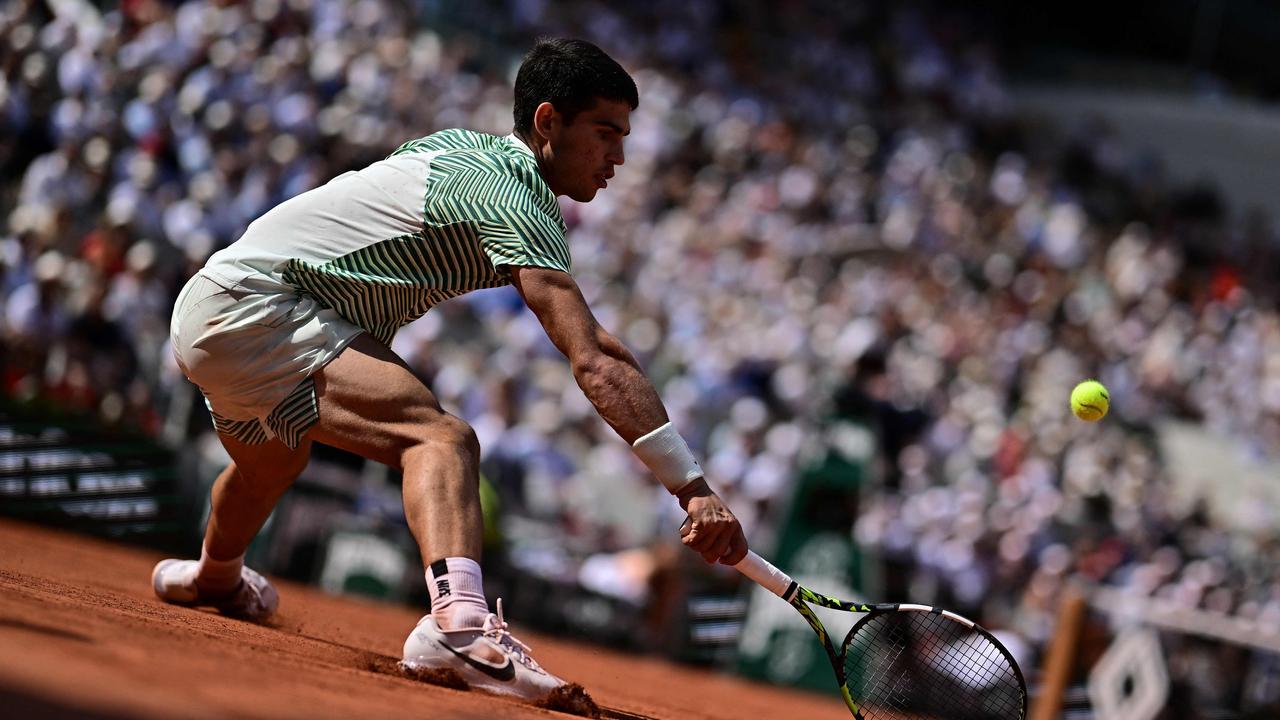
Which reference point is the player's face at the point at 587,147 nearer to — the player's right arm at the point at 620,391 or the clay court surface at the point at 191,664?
the player's right arm at the point at 620,391

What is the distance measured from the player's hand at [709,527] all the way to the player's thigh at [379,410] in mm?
697

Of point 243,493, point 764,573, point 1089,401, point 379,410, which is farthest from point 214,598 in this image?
point 1089,401

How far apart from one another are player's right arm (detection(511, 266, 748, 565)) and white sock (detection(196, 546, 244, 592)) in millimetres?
1953

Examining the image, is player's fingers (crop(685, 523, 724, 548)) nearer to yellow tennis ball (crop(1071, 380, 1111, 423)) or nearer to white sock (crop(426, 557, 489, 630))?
white sock (crop(426, 557, 489, 630))

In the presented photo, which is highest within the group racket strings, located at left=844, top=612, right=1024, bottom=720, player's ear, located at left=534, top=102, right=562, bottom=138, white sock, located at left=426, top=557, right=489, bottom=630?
player's ear, located at left=534, top=102, right=562, bottom=138

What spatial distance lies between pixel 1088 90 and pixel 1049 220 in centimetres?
679

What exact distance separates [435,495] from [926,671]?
2019mm

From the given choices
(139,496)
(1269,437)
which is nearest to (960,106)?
(1269,437)

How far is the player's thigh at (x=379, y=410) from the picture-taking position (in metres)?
4.56

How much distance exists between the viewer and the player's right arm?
4367mm

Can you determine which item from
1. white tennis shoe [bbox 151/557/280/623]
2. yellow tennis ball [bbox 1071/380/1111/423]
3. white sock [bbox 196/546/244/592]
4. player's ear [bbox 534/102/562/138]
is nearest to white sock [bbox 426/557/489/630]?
player's ear [bbox 534/102/562/138]

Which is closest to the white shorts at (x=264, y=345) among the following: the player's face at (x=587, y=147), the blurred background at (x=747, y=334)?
the player's face at (x=587, y=147)

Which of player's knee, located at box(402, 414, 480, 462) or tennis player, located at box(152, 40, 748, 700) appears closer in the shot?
tennis player, located at box(152, 40, 748, 700)

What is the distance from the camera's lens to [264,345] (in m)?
4.65
